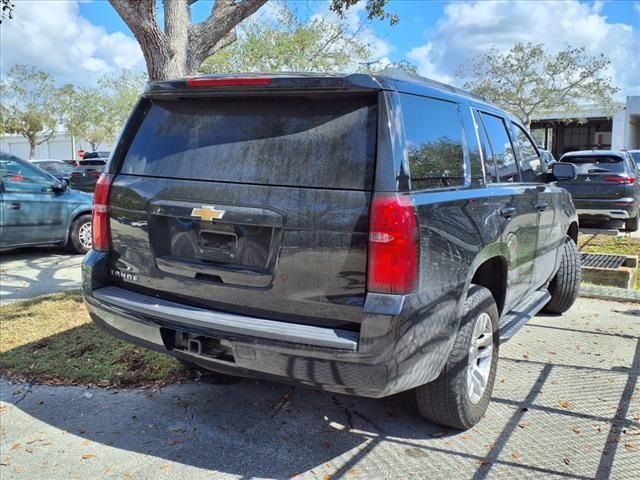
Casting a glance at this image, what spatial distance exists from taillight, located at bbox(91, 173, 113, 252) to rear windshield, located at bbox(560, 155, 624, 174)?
420 inches

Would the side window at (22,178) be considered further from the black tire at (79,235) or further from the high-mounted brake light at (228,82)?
the high-mounted brake light at (228,82)

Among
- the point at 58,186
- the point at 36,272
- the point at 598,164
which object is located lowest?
the point at 36,272

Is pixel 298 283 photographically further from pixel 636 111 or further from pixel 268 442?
pixel 636 111

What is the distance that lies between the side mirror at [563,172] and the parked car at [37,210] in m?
7.23

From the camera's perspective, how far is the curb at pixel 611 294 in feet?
21.4

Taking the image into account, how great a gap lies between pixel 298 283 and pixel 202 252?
601mm

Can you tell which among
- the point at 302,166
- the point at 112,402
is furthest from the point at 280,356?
the point at 112,402

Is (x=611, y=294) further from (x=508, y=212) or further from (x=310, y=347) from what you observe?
(x=310, y=347)

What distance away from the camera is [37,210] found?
8773 millimetres

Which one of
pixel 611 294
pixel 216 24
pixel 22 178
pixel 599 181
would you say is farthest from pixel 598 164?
pixel 22 178

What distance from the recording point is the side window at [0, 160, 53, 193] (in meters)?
8.51

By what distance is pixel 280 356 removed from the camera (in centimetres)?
278

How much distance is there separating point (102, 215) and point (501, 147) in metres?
2.81

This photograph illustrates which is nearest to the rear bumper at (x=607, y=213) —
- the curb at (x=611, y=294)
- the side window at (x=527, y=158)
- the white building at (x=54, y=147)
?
the curb at (x=611, y=294)
